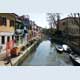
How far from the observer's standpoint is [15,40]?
8.48 m

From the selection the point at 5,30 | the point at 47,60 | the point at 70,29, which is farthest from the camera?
the point at 70,29

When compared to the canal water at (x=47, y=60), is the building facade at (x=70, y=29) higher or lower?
higher

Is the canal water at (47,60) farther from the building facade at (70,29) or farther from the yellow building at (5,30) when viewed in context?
the building facade at (70,29)

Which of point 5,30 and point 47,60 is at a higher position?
point 5,30

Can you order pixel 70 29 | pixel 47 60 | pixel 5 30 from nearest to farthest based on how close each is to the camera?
pixel 5 30
pixel 47 60
pixel 70 29

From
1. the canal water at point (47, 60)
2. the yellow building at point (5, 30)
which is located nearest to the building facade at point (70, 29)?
the canal water at point (47, 60)

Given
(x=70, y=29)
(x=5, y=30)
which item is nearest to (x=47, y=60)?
(x=5, y=30)

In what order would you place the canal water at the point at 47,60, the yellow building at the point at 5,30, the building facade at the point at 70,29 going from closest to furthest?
the yellow building at the point at 5,30 → the canal water at the point at 47,60 → the building facade at the point at 70,29

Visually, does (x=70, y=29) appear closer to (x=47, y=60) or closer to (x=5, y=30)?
(x=47, y=60)

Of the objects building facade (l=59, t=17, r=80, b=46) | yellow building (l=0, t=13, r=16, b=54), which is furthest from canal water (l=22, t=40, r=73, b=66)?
building facade (l=59, t=17, r=80, b=46)

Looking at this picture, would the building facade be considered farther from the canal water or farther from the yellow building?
the yellow building
